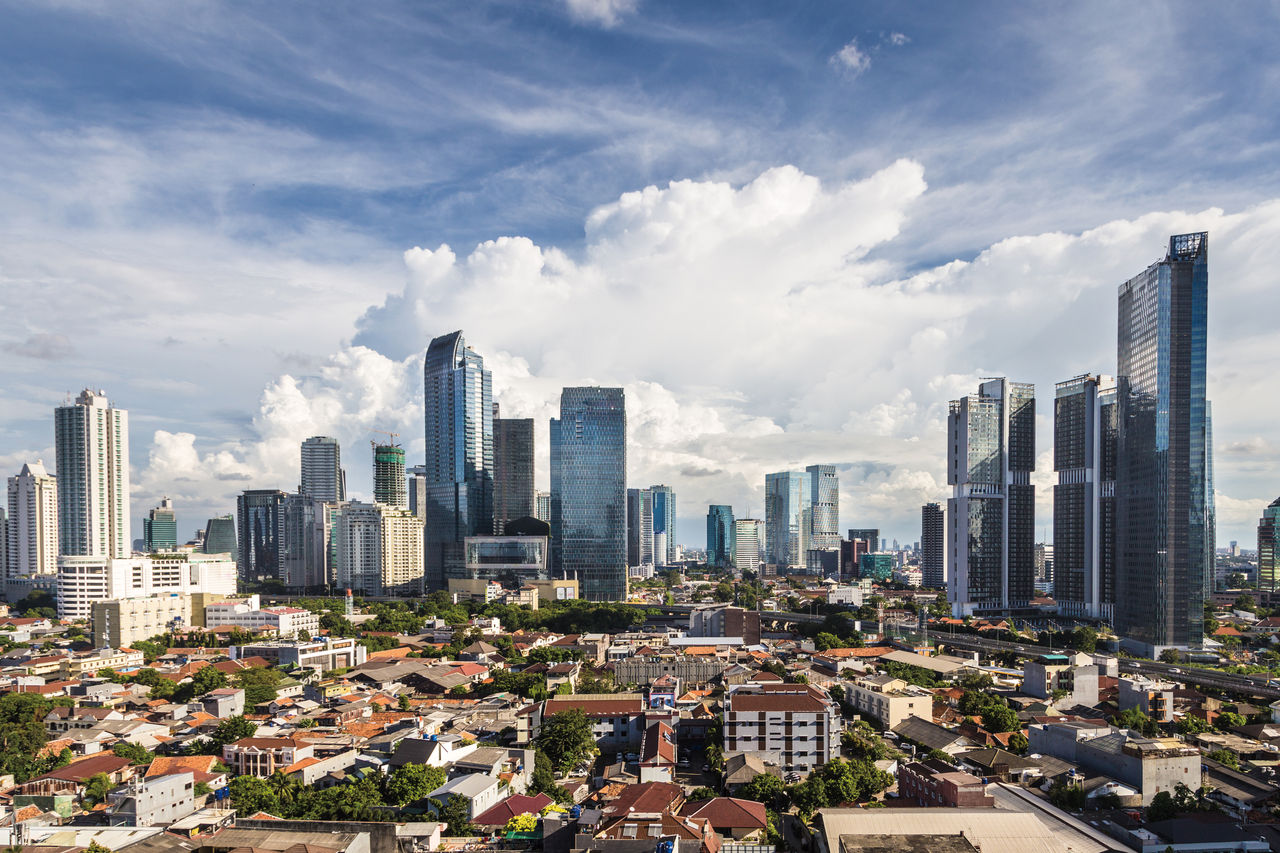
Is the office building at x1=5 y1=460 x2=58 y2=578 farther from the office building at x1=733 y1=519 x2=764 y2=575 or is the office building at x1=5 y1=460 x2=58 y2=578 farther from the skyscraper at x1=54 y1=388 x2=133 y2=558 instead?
the office building at x1=733 y1=519 x2=764 y2=575

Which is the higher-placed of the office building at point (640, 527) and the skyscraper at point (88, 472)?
the skyscraper at point (88, 472)

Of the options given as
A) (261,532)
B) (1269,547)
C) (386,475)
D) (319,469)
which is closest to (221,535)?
(261,532)

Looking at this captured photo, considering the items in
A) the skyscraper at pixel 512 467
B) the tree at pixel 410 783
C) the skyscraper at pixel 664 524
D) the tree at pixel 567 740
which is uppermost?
the skyscraper at pixel 512 467

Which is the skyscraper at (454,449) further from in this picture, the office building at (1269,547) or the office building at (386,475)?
the office building at (1269,547)

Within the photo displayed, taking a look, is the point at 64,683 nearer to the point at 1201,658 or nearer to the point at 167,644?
the point at 167,644

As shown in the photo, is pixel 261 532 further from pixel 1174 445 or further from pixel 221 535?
pixel 1174 445

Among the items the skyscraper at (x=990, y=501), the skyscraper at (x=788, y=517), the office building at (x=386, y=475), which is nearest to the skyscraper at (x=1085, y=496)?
the skyscraper at (x=990, y=501)
